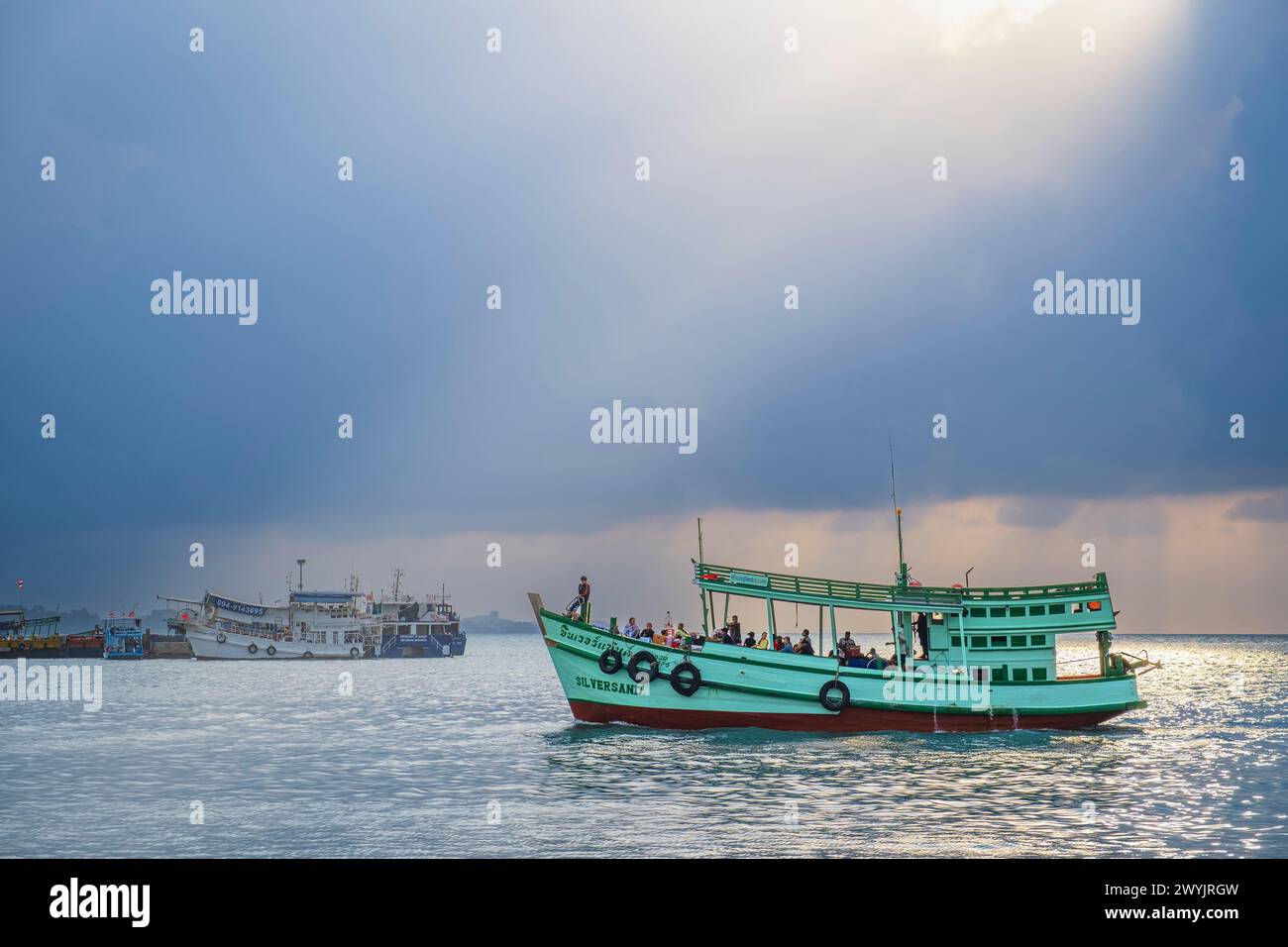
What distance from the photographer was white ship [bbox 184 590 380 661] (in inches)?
5438

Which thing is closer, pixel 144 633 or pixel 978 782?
pixel 978 782

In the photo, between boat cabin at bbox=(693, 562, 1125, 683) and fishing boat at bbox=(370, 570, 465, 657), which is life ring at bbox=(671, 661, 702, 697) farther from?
fishing boat at bbox=(370, 570, 465, 657)

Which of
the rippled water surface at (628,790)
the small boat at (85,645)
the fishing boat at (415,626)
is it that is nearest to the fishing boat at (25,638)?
the small boat at (85,645)

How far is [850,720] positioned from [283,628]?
120 metres

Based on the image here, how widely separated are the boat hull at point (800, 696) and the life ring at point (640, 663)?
→ 0.15 metres

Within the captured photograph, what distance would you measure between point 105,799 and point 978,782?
24.0 meters

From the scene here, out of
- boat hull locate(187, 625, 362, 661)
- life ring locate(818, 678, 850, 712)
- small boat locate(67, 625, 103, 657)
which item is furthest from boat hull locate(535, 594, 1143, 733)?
small boat locate(67, 625, 103, 657)

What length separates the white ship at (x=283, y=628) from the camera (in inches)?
5438

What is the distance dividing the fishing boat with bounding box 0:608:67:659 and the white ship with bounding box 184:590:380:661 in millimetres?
24597

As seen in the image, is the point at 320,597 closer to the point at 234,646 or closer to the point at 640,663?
the point at 234,646

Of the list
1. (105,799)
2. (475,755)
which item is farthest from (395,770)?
(105,799)
